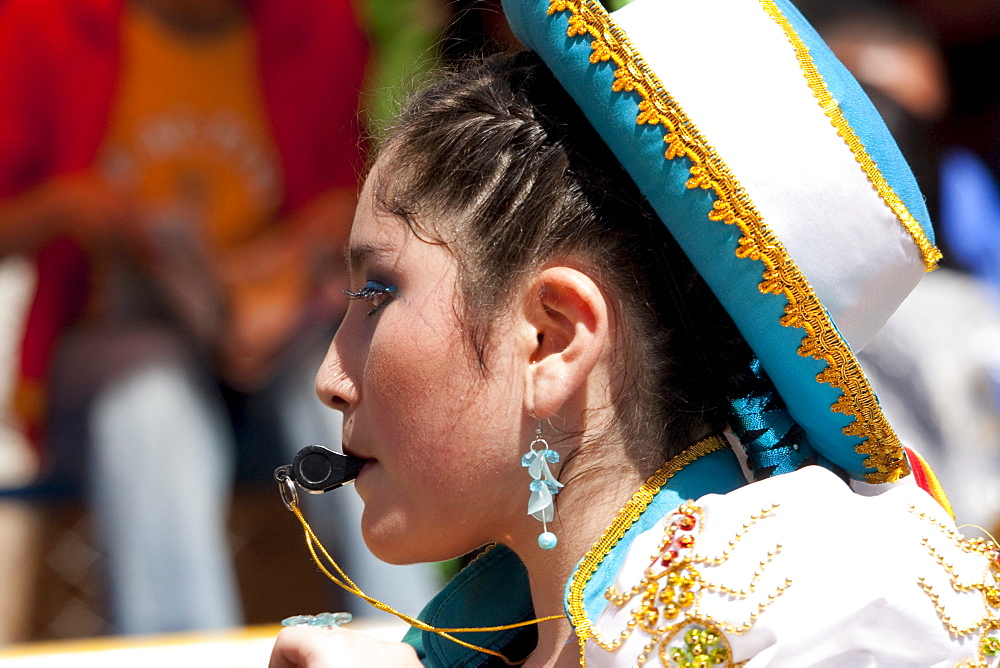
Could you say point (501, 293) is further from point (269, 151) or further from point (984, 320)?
point (984, 320)

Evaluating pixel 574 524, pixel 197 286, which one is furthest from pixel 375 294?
pixel 197 286

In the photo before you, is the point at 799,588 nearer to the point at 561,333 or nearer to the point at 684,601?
the point at 684,601

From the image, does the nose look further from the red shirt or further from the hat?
the red shirt

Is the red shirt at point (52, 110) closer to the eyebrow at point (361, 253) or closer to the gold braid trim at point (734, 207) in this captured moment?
the eyebrow at point (361, 253)

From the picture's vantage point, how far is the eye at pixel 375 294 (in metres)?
0.91

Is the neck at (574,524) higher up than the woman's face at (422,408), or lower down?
lower down

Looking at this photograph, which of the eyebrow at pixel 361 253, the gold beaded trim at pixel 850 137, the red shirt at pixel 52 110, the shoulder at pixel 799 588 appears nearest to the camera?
the shoulder at pixel 799 588

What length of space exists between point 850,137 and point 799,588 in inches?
14.0

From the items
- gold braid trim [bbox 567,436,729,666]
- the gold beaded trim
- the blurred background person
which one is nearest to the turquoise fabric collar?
gold braid trim [bbox 567,436,729,666]

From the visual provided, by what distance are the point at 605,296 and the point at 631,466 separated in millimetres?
152

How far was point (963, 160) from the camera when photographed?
2.77 meters

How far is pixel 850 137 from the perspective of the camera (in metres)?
0.82

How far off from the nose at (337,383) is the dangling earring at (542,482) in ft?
0.57

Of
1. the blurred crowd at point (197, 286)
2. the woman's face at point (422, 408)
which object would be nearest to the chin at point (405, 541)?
the woman's face at point (422, 408)
